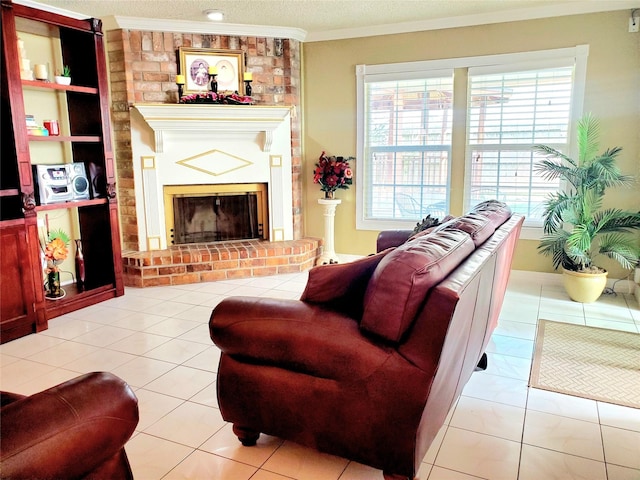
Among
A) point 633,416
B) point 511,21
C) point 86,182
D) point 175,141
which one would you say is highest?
point 511,21

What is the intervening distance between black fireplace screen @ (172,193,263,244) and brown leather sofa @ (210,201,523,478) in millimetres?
3374

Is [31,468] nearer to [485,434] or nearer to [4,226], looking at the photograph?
[485,434]

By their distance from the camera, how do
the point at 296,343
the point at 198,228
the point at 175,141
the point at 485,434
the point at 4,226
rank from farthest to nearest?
the point at 198,228, the point at 175,141, the point at 4,226, the point at 485,434, the point at 296,343

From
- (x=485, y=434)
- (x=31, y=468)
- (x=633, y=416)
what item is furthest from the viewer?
(x=633, y=416)

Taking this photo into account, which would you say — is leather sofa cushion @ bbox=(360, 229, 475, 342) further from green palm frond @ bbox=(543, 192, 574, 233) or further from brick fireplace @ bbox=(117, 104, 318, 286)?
brick fireplace @ bbox=(117, 104, 318, 286)

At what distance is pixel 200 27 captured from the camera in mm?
4719

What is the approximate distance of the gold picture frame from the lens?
478 centimetres

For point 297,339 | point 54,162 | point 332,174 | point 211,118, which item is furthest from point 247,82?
point 297,339

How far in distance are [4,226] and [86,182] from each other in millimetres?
911

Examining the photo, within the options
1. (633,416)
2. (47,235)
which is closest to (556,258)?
(633,416)

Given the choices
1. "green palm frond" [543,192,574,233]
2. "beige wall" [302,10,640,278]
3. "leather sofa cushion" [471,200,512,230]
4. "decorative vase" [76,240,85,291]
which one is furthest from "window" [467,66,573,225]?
"decorative vase" [76,240,85,291]

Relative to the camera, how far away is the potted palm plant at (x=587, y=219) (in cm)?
382

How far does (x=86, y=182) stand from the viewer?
13.1ft

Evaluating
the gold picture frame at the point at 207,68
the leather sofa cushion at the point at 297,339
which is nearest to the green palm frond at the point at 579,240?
the leather sofa cushion at the point at 297,339
